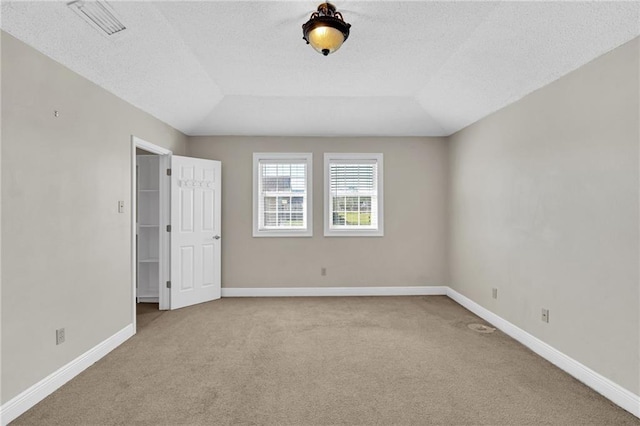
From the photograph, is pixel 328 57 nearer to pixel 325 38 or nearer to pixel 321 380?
pixel 325 38

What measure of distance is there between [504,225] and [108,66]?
4334mm

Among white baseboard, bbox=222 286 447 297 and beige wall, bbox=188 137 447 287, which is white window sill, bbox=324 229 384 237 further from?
white baseboard, bbox=222 286 447 297

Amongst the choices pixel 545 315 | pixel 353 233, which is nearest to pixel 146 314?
pixel 353 233

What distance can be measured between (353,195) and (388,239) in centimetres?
91

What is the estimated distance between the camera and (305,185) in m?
5.38

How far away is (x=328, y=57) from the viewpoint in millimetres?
3342

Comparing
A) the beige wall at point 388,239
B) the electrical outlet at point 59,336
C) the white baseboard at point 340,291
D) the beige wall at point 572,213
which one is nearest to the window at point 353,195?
the beige wall at point 388,239

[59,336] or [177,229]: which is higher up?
[177,229]

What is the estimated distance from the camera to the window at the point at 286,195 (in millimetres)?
5359

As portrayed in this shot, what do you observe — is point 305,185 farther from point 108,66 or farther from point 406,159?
point 108,66

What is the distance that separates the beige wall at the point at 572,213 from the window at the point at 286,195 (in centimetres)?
258

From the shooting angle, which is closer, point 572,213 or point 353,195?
point 572,213

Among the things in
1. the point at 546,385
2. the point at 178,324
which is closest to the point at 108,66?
the point at 178,324

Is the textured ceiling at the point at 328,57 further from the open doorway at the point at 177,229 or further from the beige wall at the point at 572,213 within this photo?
the open doorway at the point at 177,229
